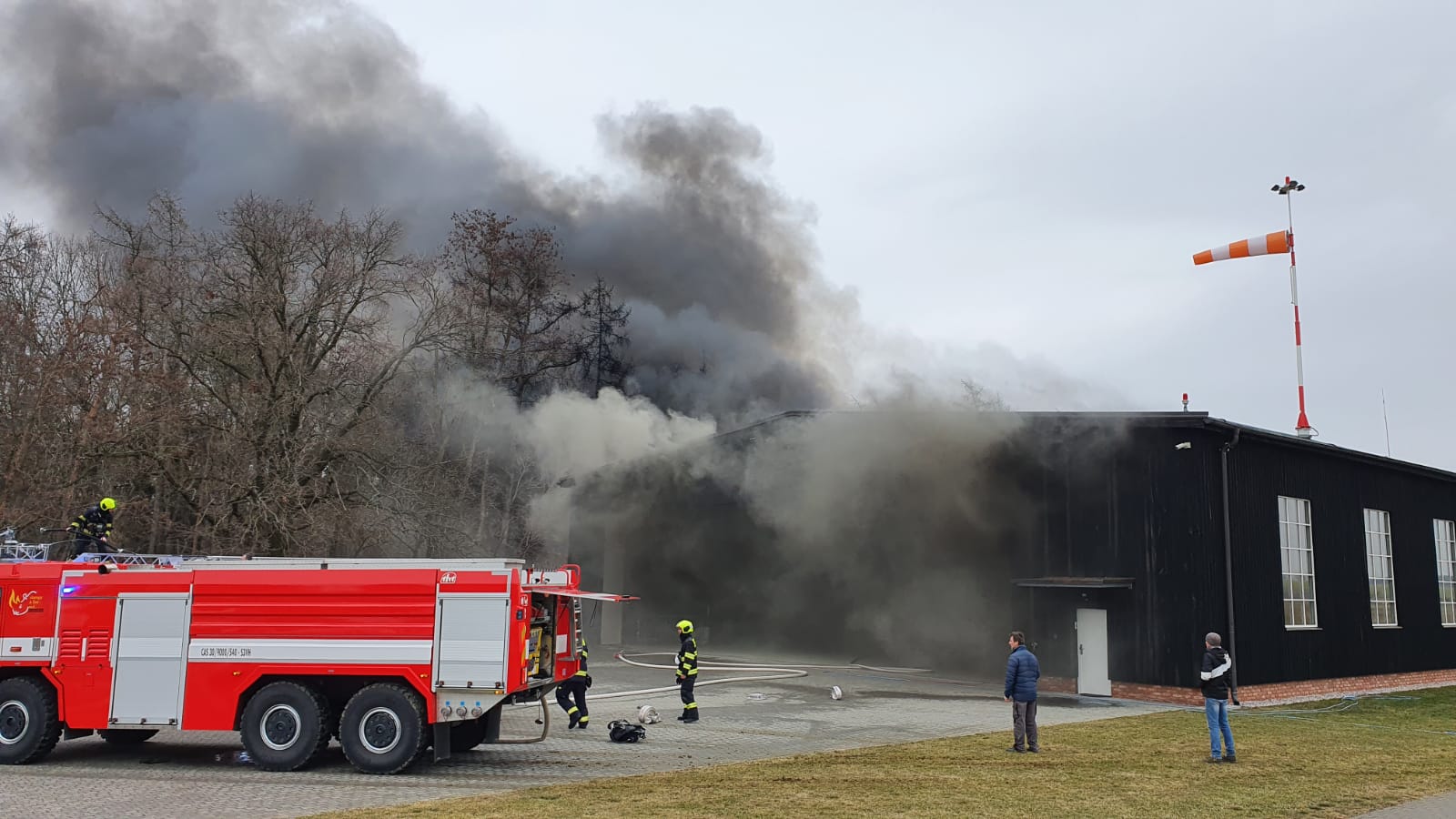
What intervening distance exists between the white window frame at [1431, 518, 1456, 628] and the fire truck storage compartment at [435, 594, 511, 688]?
25807mm

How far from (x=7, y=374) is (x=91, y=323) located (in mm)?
2357

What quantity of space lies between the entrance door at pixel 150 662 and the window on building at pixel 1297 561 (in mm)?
19583

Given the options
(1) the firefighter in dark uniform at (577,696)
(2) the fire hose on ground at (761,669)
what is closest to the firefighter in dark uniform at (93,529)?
(1) the firefighter in dark uniform at (577,696)

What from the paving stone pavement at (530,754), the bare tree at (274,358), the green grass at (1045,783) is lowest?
the paving stone pavement at (530,754)

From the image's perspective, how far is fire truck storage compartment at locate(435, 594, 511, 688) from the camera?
36.3 feet

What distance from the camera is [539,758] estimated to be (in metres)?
12.4

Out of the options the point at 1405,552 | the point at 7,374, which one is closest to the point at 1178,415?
the point at 1405,552

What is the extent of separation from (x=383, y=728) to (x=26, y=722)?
4.22m

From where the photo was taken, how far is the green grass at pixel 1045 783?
8.98m

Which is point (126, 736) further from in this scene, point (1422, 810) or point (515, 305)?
point (515, 305)

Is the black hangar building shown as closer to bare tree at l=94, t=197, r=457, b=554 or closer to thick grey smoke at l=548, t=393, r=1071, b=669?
thick grey smoke at l=548, t=393, r=1071, b=669

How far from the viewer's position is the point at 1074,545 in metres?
21.4

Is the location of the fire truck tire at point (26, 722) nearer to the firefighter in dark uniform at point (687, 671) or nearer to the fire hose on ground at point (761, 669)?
Result: the firefighter in dark uniform at point (687, 671)

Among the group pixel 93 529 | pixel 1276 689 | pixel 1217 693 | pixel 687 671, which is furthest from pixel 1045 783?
pixel 1276 689
